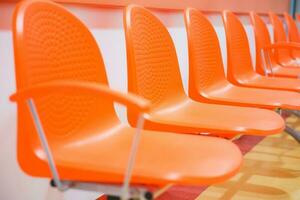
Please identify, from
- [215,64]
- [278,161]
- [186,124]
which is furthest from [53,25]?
[278,161]

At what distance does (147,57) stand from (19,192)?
2.33ft

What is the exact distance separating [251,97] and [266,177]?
2.12ft

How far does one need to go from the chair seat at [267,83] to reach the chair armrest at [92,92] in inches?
70.9

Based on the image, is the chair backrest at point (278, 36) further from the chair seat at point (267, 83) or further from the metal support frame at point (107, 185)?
the metal support frame at point (107, 185)

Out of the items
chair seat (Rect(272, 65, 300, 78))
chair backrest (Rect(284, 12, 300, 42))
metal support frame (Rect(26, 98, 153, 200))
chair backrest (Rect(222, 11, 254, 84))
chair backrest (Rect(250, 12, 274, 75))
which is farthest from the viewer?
chair backrest (Rect(284, 12, 300, 42))

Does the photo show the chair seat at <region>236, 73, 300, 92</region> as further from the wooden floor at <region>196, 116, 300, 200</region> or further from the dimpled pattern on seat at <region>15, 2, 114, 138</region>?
the dimpled pattern on seat at <region>15, 2, 114, 138</region>

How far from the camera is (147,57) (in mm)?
1953

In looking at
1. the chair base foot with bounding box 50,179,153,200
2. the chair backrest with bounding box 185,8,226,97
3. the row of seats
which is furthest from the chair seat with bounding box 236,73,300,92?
the chair base foot with bounding box 50,179,153,200

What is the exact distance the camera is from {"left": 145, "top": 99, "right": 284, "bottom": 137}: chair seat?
1810mm

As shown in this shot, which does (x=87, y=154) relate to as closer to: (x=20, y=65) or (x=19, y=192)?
(x=20, y=65)

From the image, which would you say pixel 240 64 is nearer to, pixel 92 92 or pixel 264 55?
pixel 264 55

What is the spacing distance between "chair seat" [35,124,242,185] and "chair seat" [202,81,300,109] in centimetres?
73

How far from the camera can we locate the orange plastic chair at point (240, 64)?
9.21ft

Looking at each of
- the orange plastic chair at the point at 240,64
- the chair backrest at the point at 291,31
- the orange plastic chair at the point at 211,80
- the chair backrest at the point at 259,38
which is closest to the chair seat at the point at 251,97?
the orange plastic chair at the point at 211,80
